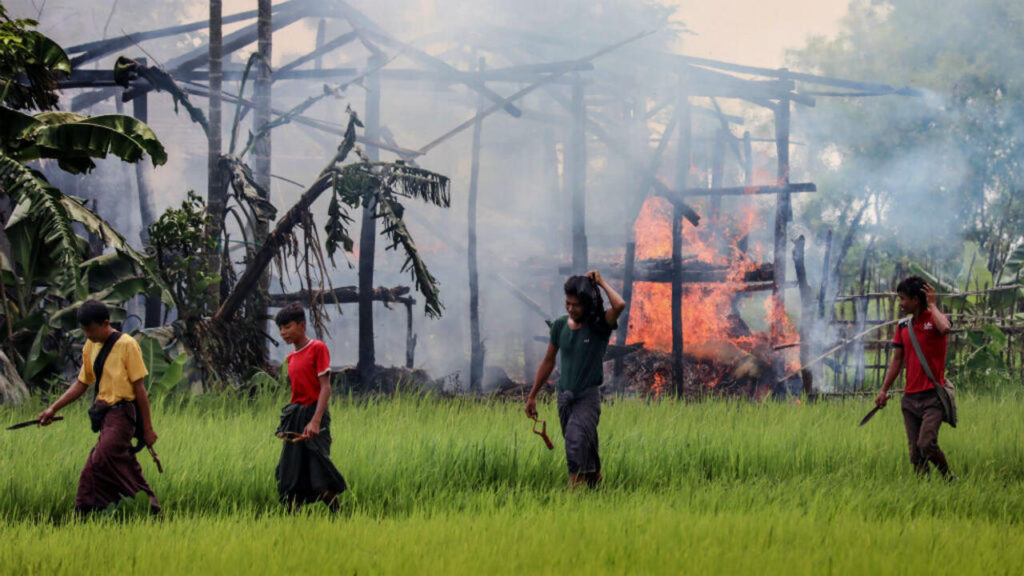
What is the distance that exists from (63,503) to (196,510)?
1038 mm

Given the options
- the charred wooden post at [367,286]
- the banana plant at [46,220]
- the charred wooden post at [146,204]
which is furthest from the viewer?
the charred wooden post at [146,204]

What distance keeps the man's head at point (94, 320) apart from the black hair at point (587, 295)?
9.36 feet

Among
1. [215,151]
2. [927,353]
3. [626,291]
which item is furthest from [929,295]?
[215,151]

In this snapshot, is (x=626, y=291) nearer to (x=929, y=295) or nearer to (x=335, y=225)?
(x=335, y=225)

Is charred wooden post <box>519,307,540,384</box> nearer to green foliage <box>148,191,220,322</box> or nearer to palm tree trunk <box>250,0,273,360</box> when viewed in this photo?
palm tree trunk <box>250,0,273,360</box>

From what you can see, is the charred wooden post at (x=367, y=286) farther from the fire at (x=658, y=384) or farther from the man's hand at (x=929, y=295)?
the man's hand at (x=929, y=295)

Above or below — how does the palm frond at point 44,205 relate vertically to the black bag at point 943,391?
above

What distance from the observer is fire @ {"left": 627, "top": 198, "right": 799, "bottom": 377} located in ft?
49.2

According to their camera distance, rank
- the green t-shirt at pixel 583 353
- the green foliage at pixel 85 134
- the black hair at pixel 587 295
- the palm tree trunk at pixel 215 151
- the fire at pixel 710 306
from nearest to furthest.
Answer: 1. the black hair at pixel 587 295
2. the green t-shirt at pixel 583 353
3. the green foliage at pixel 85 134
4. the palm tree trunk at pixel 215 151
5. the fire at pixel 710 306

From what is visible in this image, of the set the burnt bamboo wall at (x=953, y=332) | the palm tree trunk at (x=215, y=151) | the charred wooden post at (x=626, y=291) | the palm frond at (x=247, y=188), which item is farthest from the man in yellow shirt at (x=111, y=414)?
the burnt bamboo wall at (x=953, y=332)

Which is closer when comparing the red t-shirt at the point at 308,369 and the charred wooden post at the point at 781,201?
the red t-shirt at the point at 308,369

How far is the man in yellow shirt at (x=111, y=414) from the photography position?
5824mm

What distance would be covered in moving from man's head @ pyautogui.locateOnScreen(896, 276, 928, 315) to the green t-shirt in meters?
2.40

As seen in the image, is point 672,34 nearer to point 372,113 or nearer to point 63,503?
point 372,113
